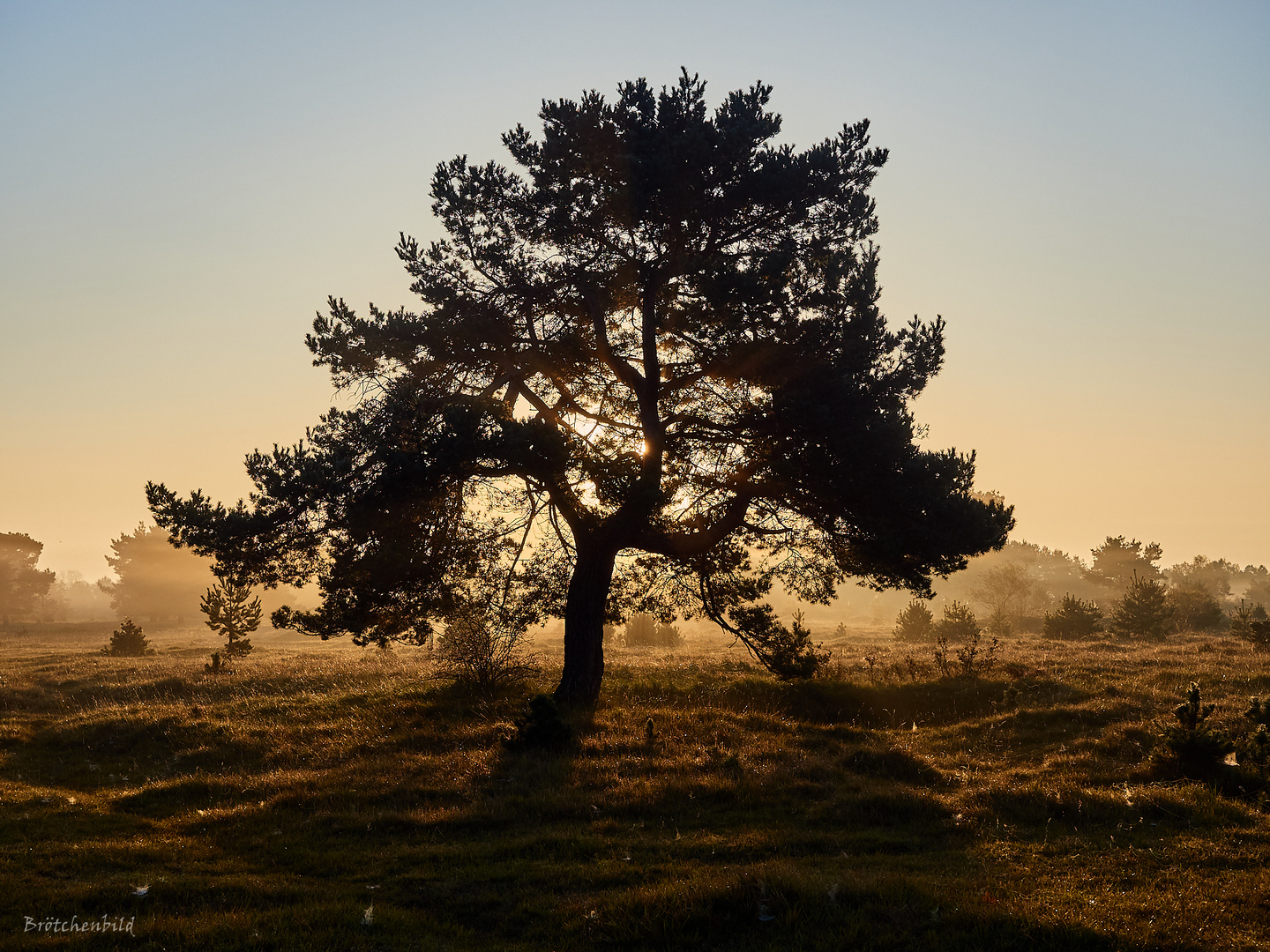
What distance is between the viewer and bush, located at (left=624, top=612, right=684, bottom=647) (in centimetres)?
4019

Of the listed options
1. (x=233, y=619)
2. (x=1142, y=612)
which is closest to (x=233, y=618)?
(x=233, y=619)

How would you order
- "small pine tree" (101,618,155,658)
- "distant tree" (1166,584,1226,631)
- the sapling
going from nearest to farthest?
the sapling < "small pine tree" (101,618,155,658) < "distant tree" (1166,584,1226,631)

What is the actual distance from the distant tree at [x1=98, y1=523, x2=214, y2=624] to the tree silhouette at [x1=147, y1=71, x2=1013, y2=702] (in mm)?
77667

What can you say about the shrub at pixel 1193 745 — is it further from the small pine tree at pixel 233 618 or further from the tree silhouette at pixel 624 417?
the small pine tree at pixel 233 618

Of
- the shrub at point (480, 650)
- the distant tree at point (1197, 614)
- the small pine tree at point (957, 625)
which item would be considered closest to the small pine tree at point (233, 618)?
the shrub at point (480, 650)

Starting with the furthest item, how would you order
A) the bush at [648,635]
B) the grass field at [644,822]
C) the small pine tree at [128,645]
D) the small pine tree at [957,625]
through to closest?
the bush at [648,635]
the small pine tree at [957,625]
the small pine tree at [128,645]
the grass field at [644,822]

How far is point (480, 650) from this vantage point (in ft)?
61.6

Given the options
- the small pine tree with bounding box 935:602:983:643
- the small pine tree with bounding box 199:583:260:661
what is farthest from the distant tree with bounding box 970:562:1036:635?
the small pine tree with bounding box 199:583:260:661

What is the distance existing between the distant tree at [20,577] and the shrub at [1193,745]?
9719cm

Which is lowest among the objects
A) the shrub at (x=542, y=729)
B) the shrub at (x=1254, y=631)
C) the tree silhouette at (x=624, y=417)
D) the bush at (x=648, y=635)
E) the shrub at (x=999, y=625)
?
the bush at (x=648, y=635)

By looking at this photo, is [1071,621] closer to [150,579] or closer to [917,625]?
[917,625]

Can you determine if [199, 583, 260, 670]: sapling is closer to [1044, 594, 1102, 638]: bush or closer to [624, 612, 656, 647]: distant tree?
[624, 612, 656, 647]: distant tree

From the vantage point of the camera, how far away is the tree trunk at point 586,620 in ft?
→ 55.8

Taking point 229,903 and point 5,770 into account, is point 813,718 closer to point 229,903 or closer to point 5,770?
point 229,903
